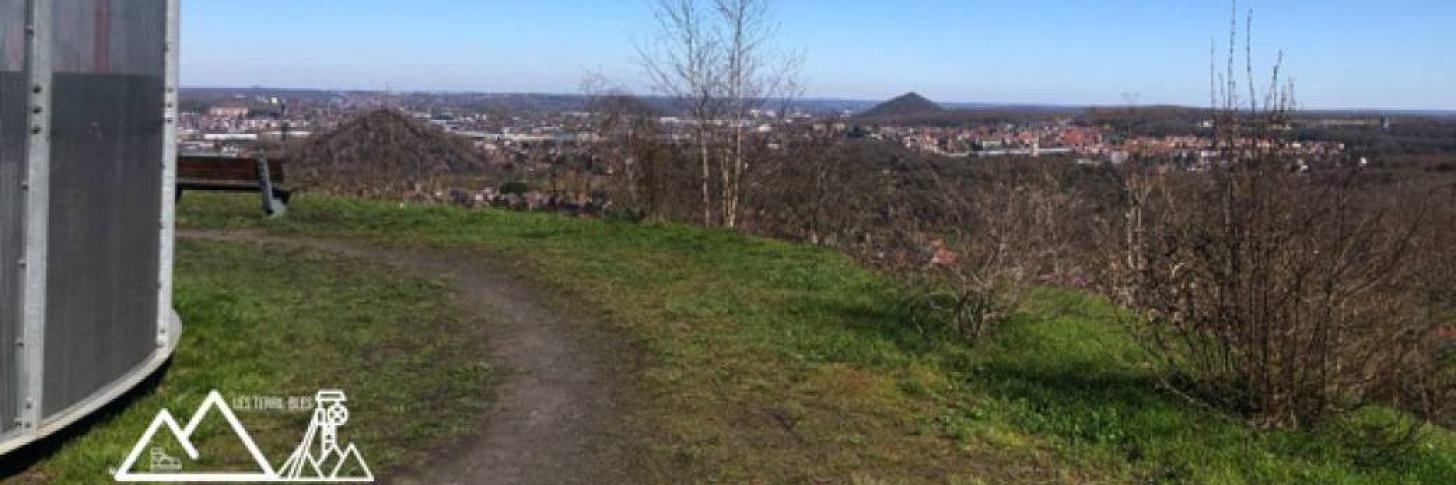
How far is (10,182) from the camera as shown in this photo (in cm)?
434

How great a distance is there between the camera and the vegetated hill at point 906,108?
93.7 ft

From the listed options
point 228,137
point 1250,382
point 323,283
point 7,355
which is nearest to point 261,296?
point 323,283

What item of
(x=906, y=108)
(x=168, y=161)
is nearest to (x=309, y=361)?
(x=168, y=161)

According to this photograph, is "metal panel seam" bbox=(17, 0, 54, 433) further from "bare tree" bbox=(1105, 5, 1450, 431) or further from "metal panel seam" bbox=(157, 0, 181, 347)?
"bare tree" bbox=(1105, 5, 1450, 431)

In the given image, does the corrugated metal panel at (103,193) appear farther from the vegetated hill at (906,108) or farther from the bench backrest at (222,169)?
the vegetated hill at (906,108)

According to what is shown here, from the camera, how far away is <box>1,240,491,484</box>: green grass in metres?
5.10

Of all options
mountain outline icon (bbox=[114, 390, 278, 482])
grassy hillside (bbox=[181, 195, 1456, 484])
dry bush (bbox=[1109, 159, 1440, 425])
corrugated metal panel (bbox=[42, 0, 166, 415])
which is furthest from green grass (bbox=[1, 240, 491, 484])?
dry bush (bbox=[1109, 159, 1440, 425])

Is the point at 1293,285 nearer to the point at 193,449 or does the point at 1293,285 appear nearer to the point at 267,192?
the point at 193,449

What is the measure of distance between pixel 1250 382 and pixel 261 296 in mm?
5924

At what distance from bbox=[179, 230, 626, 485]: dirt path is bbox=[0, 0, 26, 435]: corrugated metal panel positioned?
1311 mm

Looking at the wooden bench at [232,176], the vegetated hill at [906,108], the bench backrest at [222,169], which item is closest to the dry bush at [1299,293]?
the wooden bench at [232,176]

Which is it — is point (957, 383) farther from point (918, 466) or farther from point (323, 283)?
point (323, 283)

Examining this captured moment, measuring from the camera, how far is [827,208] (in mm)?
15406

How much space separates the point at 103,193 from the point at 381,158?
41.8 ft
